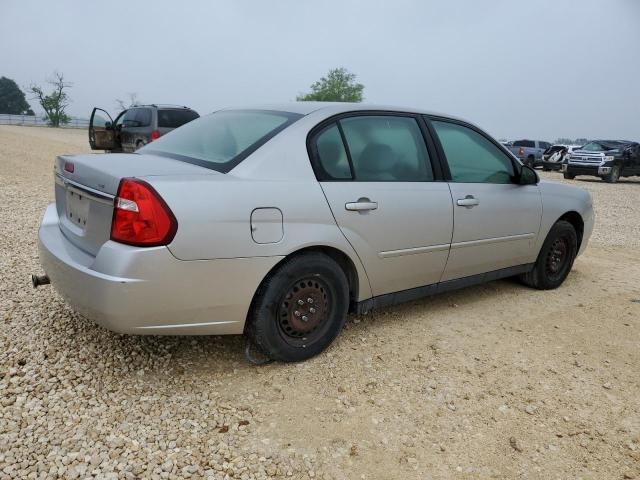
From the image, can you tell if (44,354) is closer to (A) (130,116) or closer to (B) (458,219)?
(B) (458,219)

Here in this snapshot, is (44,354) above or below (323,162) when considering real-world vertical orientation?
below

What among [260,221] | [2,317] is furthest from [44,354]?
[260,221]

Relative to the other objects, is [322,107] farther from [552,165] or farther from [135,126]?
[552,165]

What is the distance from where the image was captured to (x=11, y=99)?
8956cm

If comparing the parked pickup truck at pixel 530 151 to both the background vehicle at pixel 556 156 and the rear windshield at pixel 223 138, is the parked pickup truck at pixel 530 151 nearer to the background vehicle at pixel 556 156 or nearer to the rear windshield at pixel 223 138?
the background vehicle at pixel 556 156

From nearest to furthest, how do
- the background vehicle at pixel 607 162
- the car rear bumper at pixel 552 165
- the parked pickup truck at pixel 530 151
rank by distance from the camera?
the background vehicle at pixel 607 162 → the car rear bumper at pixel 552 165 → the parked pickup truck at pixel 530 151

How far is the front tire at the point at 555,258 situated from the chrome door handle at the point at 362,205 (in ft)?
7.15

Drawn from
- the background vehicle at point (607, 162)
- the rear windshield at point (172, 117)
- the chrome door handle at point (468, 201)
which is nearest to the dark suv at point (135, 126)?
the rear windshield at point (172, 117)

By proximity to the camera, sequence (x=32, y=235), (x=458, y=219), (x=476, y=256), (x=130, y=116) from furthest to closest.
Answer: (x=130, y=116)
(x=32, y=235)
(x=476, y=256)
(x=458, y=219)

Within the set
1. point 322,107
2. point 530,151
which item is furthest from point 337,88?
point 322,107

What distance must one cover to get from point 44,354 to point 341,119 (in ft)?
7.41

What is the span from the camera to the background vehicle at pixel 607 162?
18859 millimetres

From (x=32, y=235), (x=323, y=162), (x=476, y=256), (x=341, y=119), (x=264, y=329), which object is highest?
(x=341, y=119)

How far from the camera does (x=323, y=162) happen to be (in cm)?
304
